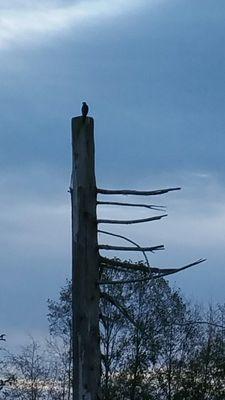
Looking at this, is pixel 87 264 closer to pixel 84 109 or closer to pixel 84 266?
pixel 84 266

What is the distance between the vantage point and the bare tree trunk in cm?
911

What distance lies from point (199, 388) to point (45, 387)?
630 cm

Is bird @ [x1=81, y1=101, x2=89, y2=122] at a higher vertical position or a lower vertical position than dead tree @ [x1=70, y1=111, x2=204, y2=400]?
higher

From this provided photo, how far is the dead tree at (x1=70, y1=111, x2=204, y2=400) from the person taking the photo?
359 inches

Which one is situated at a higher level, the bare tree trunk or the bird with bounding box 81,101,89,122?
the bird with bounding box 81,101,89,122

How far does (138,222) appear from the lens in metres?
9.02

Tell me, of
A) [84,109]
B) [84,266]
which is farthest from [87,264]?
[84,109]

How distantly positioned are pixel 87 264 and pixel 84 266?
0.03 metres

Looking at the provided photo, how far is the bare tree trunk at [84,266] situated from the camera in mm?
9109

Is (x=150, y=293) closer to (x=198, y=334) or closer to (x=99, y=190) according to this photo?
(x=198, y=334)

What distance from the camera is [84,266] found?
928 cm

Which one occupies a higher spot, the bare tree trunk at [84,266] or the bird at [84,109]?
the bird at [84,109]

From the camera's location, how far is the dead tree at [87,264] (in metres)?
9.11

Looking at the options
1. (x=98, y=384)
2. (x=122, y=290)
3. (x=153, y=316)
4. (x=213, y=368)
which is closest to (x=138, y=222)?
(x=98, y=384)
